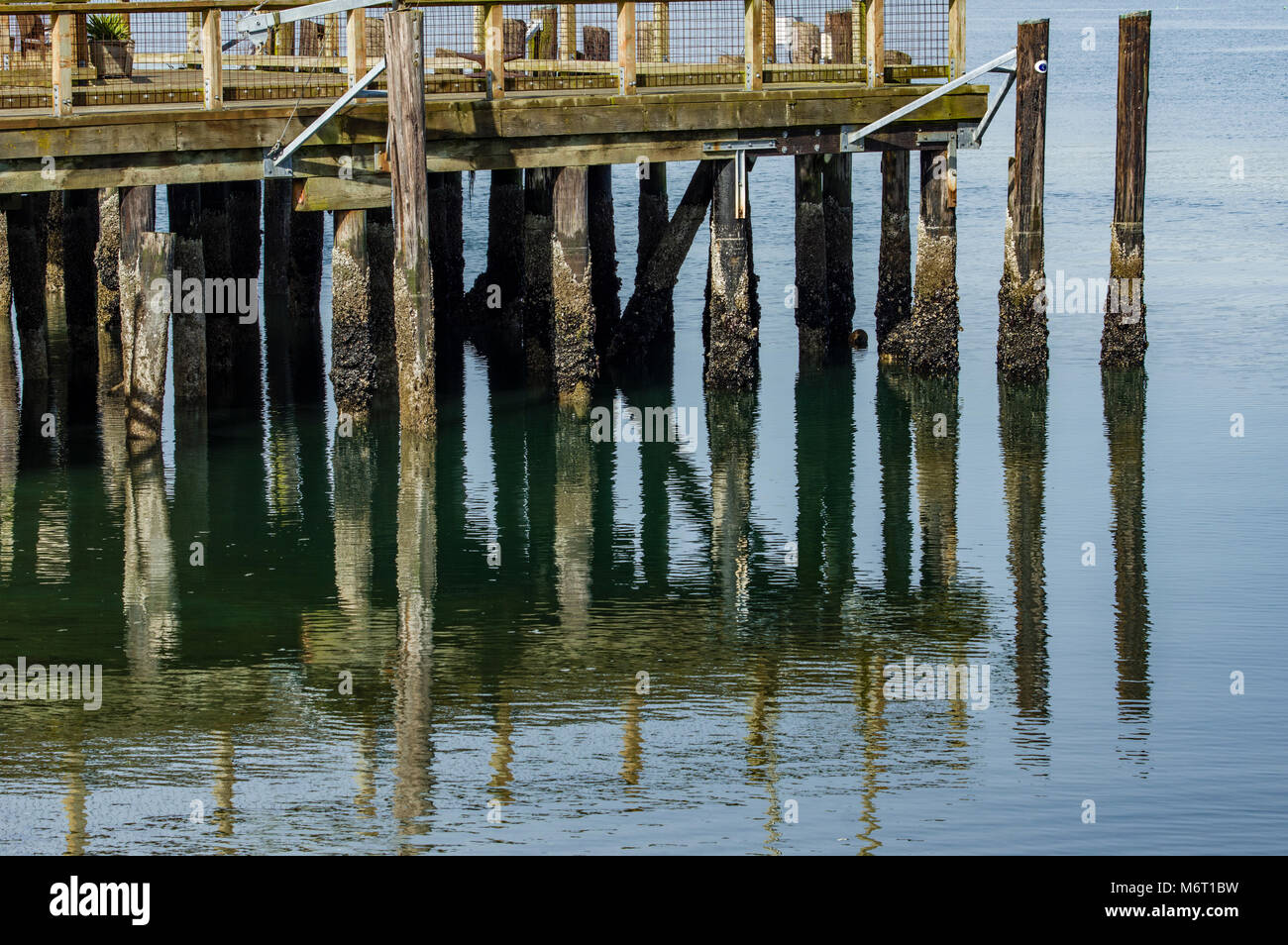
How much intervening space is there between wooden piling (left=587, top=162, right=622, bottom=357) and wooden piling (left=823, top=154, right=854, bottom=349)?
2755 millimetres

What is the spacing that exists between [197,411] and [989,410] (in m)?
8.78

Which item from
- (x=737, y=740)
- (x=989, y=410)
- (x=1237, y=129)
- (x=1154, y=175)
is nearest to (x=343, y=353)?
(x=989, y=410)

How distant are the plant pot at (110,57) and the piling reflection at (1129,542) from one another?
35.7ft

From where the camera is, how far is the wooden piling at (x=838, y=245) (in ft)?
83.7

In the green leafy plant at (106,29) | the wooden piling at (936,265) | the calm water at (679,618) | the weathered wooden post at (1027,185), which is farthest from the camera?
the wooden piling at (936,265)

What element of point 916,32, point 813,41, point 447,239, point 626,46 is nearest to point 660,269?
point 813,41

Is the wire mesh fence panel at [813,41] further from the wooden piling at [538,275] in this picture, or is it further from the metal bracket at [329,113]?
the metal bracket at [329,113]

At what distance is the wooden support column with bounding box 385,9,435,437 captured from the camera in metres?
19.9

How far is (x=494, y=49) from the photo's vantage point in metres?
21.2

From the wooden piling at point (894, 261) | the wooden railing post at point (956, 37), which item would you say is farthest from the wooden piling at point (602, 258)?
the wooden railing post at point (956, 37)

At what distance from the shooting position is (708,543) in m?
18.5

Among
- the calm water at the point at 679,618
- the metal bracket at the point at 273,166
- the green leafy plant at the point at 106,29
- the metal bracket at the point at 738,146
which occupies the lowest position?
the calm water at the point at 679,618
